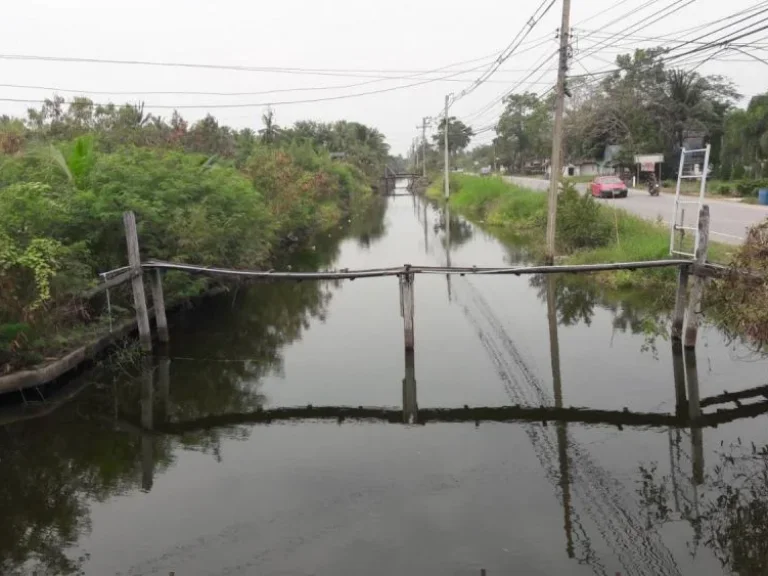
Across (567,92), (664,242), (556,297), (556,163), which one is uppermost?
(567,92)

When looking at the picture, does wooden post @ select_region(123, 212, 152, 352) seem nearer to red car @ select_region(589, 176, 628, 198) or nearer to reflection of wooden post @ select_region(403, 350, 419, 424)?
reflection of wooden post @ select_region(403, 350, 419, 424)

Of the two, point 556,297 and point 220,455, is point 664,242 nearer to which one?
point 556,297

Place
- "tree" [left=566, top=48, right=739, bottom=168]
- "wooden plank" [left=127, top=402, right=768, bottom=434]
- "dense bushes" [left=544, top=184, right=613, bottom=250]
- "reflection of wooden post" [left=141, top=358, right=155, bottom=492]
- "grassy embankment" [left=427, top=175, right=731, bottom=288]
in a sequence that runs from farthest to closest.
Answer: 1. "tree" [left=566, top=48, right=739, bottom=168]
2. "dense bushes" [left=544, top=184, right=613, bottom=250]
3. "grassy embankment" [left=427, top=175, right=731, bottom=288]
4. "wooden plank" [left=127, top=402, right=768, bottom=434]
5. "reflection of wooden post" [left=141, top=358, right=155, bottom=492]

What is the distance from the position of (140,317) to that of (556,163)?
1215 cm

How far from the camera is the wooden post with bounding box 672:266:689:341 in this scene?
10.4m

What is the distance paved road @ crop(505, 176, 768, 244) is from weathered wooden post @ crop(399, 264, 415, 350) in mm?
7309

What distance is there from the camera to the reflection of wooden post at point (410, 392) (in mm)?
8672

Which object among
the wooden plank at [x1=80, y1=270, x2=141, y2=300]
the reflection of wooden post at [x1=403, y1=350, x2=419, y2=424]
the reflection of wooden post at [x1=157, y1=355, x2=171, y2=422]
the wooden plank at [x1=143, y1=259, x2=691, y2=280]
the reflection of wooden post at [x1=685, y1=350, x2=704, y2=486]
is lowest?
the reflection of wooden post at [x1=157, y1=355, x2=171, y2=422]

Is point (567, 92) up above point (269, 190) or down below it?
above

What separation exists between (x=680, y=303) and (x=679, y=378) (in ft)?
5.31

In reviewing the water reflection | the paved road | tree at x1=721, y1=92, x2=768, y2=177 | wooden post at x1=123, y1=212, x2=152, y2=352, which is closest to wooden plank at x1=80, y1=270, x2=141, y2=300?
wooden post at x1=123, y1=212, x2=152, y2=352

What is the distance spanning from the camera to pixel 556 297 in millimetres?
15617

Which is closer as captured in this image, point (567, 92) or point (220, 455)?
point (220, 455)

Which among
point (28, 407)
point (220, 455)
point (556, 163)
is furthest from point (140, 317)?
point (556, 163)
